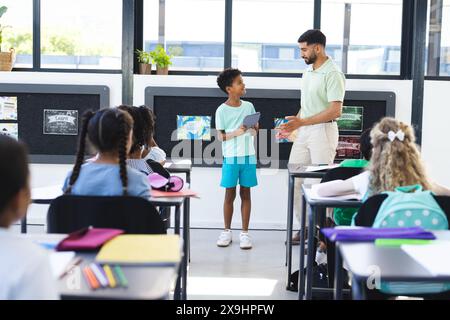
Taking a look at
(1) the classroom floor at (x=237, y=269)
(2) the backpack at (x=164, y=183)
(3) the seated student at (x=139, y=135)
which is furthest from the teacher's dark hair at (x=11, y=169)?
(1) the classroom floor at (x=237, y=269)

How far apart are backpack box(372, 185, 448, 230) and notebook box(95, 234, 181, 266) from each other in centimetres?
86

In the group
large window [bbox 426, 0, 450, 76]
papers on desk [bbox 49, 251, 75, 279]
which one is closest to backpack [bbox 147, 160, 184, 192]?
papers on desk [bbox 49, 251, 75, 279]

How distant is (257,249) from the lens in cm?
496

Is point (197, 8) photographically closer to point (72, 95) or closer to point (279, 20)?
point (279, 20)

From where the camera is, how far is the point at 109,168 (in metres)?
2.53

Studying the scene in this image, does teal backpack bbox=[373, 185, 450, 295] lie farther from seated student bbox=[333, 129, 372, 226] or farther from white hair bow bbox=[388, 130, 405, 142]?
seated student bbox=[333, 129, 372, 226]

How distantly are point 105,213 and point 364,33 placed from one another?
13.6 feet

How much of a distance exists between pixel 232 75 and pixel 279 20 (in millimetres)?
1204

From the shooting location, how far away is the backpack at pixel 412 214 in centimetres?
230

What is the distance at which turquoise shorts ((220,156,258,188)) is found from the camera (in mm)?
4957

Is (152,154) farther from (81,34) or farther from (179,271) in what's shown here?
(81,34)

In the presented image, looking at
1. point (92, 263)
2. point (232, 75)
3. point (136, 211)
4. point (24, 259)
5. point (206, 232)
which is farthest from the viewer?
point (206, 232)

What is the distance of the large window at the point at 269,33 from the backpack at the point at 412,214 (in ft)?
12.0
